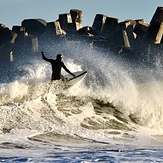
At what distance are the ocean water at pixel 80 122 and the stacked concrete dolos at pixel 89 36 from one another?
11.3 meters

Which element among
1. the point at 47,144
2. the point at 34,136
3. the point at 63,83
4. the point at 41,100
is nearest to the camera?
the point at 47,144

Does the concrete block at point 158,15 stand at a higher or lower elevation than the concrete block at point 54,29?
higher

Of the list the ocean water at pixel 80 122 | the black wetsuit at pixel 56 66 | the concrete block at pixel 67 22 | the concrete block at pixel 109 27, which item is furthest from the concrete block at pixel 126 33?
the black wetsuit at pixel 56 66

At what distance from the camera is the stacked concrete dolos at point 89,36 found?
34438 millimetres

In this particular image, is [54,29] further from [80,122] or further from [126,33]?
[80,122]

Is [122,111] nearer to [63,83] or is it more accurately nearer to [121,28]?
[63,83]

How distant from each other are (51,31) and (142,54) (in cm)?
751

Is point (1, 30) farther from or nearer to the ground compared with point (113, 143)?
farther from the ground

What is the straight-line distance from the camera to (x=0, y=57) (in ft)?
130

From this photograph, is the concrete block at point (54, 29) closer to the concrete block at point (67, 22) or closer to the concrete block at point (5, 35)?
the concrete block at point (67, 22)

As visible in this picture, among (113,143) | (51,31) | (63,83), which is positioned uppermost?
(51,31)

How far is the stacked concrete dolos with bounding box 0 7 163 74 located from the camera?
113ft

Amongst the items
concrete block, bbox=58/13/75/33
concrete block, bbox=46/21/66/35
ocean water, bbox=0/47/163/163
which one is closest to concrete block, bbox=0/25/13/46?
concrete block, bbox=46/21/66/35

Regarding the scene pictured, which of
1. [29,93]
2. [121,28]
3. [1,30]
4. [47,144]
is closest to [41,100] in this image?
[29,93]
